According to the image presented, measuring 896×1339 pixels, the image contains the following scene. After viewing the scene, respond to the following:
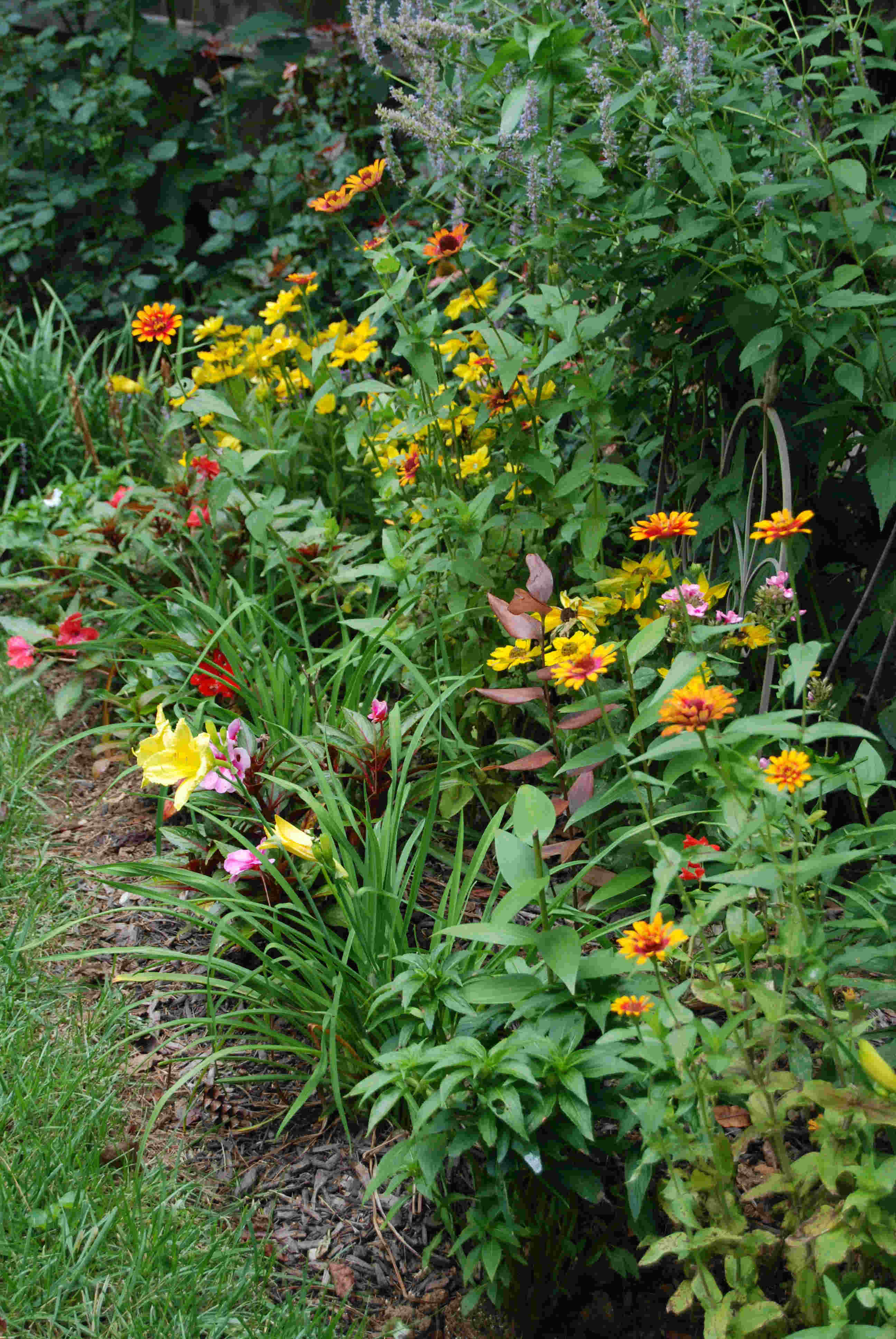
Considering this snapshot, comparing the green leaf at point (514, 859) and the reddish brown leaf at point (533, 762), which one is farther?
the reddish brown leaf at point (533, 762)

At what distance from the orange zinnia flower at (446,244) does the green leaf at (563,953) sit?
153 centimetres

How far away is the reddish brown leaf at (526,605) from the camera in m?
1.89

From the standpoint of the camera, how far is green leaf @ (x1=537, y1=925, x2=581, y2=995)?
1388mm

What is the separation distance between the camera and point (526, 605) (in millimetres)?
1895

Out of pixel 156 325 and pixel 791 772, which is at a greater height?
pixel 791 772

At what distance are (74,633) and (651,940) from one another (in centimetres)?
196

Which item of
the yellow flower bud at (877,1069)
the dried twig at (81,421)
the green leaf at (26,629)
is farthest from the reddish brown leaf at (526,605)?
the dried twig at (81,421)

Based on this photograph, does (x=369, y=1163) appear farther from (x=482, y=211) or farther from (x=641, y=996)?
(x=482, y=211)

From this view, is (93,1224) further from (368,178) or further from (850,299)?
(368,178)

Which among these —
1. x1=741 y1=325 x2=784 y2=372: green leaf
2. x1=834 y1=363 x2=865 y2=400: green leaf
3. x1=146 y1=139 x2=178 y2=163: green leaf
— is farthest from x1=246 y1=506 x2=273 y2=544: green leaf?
x1=146 y1=139 x2=178 y2=163: green leaf

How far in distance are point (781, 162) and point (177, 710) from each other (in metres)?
1.58

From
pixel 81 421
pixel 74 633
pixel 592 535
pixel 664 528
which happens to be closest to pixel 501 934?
pixel 664 528

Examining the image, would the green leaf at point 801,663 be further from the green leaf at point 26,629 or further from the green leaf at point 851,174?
the green leaf at point 26,629

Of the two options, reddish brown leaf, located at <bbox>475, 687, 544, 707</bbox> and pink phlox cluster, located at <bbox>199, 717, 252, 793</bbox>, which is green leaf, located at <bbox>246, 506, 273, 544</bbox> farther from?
reddish brown leaf, located at <bbox>475, 687, 544, 707</bbox>
